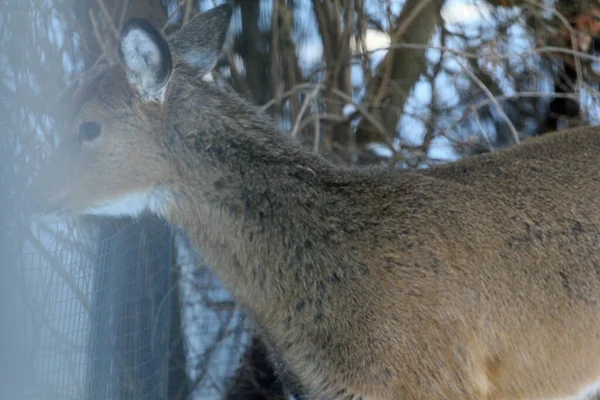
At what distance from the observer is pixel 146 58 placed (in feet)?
13.9

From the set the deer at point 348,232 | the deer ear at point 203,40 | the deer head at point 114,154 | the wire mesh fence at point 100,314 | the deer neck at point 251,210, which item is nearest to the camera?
the deer at point 348,232

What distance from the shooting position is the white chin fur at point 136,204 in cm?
437

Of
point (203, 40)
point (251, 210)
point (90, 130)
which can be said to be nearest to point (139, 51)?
point (90, 130)

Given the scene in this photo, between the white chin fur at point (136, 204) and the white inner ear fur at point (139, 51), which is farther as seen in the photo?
the white chin fur at point (136, 204)

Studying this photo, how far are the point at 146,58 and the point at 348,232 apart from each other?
1240 mm

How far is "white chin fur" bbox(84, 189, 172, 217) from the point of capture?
4371mm

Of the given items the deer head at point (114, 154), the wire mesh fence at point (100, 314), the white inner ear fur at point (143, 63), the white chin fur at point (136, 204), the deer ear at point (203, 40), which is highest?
the deer ear at point (203, 40)

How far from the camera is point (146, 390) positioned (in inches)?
201

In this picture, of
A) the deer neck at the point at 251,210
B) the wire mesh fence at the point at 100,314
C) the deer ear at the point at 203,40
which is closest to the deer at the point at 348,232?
the deer neck at the point at 251,210

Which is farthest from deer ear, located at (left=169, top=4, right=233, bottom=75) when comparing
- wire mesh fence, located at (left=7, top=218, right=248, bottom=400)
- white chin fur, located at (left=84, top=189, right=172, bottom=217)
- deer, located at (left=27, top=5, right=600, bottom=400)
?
wire mesh fence, located at (left=7, top=218, right=248, bottom=400)

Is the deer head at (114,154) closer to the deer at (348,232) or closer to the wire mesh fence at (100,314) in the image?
the deer at (348,232)

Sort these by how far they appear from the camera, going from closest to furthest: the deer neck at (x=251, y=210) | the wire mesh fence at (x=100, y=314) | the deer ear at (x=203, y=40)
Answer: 1. the deer neck at (x=251, y=210)
2. the wire mesh fence at (x=100, y=314)
3. the deer ear at (x=203, y=40)

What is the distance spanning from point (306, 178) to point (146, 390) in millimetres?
1672

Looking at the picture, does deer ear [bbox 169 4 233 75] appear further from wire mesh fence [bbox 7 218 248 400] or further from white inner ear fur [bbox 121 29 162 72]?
wire mesh fence [bbox 7 218 248 400]
